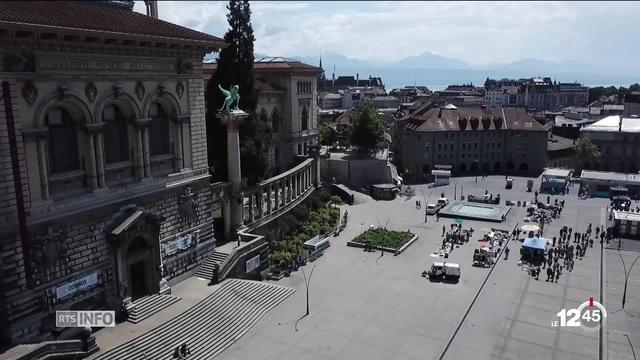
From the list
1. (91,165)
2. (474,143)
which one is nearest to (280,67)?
(91,165)

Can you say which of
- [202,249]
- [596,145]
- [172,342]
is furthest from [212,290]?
[596,145]

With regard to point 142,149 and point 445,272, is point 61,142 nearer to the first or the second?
point 142,149

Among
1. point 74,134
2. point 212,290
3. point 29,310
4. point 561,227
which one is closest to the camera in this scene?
point 29,310

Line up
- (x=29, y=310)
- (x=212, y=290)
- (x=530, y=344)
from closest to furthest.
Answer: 1. (x=29, y=310)
2. (x=530, y=344)
3. (x=212, y=290)

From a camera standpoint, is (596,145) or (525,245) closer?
(525,245)

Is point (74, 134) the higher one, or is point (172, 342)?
point (74, 134)

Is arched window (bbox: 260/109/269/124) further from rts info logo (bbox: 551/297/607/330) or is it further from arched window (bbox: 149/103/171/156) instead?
rts info logo (bbox: 551/297/607/330)

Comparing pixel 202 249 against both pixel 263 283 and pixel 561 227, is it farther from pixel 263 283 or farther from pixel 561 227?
pixel 561 227
